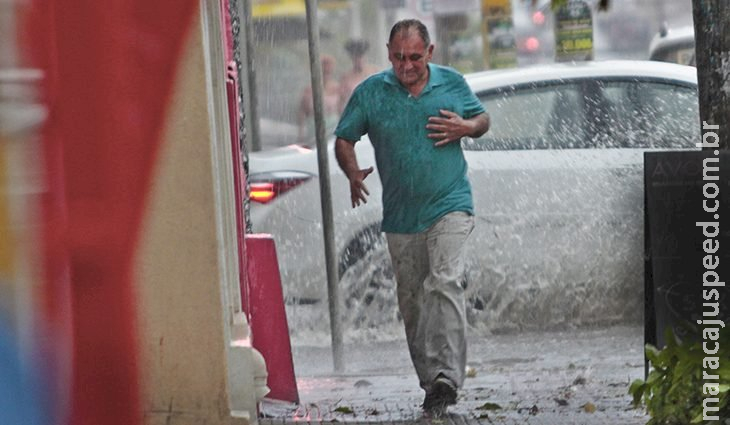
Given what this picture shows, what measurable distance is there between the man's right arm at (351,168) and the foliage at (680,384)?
2.42 m

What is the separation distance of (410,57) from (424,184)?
23.3 inches

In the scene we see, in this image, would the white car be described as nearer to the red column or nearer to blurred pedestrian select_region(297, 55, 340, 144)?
the red column

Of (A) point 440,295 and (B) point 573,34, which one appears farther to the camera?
(B) point 573,34

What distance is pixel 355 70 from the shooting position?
20.6m

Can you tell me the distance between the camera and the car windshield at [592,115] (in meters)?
11.4

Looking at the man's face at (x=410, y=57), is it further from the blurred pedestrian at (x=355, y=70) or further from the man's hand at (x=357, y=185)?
the blurred pedestrian at (x=355, y=70)

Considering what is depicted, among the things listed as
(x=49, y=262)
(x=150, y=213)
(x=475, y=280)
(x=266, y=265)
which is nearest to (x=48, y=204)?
(x=49, y=262)

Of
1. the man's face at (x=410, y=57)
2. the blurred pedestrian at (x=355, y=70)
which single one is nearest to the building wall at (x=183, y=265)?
the man's face at (x=410, y=57)

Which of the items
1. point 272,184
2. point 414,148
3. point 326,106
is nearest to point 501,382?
point 414,148

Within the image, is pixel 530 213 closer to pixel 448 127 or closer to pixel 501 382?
pixel 501 382

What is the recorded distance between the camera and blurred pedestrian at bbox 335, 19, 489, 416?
7.89 metres

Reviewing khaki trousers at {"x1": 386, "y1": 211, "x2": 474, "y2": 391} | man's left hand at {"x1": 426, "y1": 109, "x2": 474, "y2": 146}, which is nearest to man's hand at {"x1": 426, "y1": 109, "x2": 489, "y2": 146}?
man's left hand at {"x1": 426, "y1": 109, "x2": 474, "y2": 146}

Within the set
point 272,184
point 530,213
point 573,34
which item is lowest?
point 530,213

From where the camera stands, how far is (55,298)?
4.09 metres
